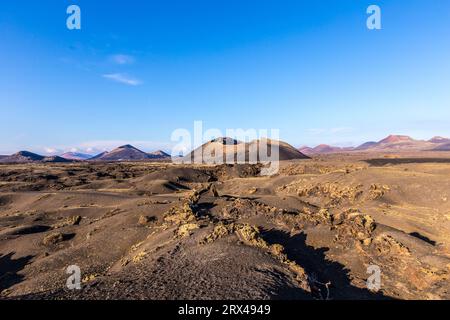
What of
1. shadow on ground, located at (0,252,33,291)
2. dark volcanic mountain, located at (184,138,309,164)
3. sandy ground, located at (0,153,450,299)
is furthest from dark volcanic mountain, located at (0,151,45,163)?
shadow on ground, located at (0,252,33,291)

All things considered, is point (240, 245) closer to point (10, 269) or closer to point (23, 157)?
point (10, 269)

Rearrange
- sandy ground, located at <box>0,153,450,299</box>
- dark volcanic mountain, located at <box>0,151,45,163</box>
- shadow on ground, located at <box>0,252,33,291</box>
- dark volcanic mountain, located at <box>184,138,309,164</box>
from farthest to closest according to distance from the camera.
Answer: dark volcanic mountain, located at <box>0,151,45,163</box>, dark volcanic mountain, located at <box>184,138,309,164</box>, shadow on ground, located at <box>0,252,33,291</box>, sandy ground, located at <box>0,153,450,299</box>

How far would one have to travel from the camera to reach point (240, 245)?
13477 mm

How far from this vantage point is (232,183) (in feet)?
144

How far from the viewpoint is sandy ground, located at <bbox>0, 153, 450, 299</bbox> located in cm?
1009

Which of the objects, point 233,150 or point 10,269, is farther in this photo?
point 233,150

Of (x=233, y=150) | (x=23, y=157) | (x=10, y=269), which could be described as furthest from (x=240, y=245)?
(x=23, y=157)

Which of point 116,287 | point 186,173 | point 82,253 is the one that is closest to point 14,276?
point 82,253

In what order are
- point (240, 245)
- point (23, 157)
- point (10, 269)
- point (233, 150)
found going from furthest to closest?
point (23, 157) < point (233, 150) < point (10, 269) < point (240, 245)

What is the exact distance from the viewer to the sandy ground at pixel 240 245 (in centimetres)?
1009

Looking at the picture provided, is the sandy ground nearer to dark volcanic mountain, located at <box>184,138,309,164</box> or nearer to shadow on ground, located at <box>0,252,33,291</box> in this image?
shadow on ground, located at <box>0,252,33,291</box>

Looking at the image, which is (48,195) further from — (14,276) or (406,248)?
(406,248)

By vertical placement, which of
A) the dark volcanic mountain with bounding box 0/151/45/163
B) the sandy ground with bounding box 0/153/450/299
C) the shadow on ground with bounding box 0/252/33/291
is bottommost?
the shadow on ground with bounding box 0/252/33/291

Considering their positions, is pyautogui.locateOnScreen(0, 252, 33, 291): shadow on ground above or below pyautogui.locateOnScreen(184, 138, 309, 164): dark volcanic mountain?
below
